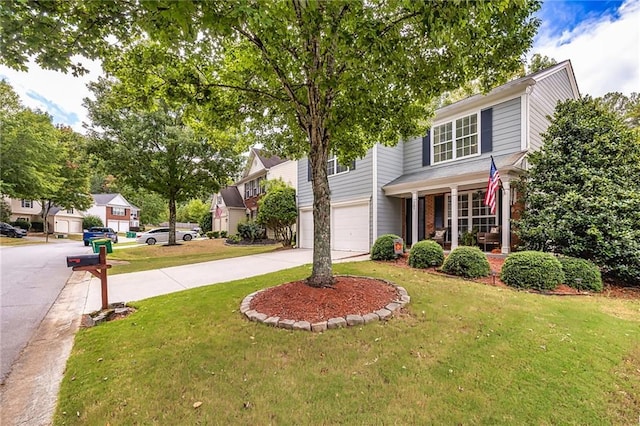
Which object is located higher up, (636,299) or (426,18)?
(426,18)

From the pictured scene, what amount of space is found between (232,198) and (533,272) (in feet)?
77.5

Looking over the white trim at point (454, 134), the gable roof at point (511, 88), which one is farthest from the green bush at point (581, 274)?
the white trim at point (454, 134)

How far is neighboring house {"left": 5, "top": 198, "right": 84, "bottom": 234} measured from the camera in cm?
3509

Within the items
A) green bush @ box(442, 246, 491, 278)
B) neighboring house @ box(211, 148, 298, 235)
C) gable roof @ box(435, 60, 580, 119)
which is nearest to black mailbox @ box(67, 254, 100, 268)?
green bush @ box(442, 246, 491, 278)

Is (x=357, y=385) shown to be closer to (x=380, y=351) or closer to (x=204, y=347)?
(x=380, y=351)

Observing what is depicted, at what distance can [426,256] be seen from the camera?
790cm

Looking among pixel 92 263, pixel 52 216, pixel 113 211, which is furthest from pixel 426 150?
pixel 113 211

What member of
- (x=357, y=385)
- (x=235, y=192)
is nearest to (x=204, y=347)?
(x=357, y=385)

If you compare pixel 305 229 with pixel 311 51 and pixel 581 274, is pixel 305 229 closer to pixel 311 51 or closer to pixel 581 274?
pixel 581 274

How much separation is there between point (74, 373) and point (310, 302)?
288 centimetres

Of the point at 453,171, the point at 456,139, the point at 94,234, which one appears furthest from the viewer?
the point at 94,234

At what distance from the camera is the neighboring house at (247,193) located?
21719mm

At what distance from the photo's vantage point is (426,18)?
291 cm

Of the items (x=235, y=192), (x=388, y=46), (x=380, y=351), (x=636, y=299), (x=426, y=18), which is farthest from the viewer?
(x=235, y=192)
